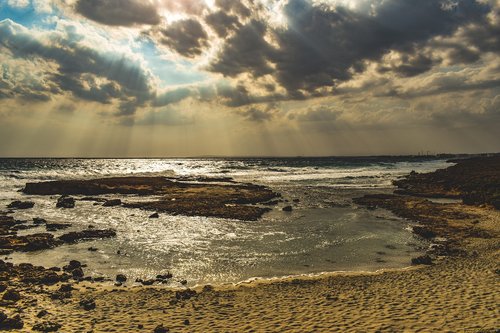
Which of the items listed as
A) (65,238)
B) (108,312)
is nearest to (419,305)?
(108,312)

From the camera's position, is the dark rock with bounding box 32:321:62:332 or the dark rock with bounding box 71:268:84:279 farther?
the dark rock with bounding box 71:268:84:279

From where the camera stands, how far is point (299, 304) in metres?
14.1

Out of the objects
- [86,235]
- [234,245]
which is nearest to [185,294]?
[234,245]

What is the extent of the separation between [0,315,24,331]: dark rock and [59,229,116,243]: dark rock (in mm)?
14579

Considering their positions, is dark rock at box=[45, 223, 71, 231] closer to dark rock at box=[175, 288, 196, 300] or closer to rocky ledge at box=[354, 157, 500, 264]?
dark rock at box=[175, 288, 196, 300]

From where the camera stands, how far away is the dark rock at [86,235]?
2586 cm

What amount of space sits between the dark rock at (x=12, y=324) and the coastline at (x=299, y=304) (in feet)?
0.72

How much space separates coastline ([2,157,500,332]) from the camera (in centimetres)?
1188

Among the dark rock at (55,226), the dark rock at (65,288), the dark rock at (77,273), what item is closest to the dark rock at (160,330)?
the dark rock at (65,288)

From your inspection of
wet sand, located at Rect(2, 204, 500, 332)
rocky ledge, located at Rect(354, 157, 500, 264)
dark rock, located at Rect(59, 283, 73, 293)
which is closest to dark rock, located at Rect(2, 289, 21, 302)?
wet sand, located at Rect(2, 204, 500, 332)

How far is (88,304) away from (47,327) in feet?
7.08

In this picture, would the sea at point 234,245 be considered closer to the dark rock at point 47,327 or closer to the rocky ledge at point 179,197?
the rocky ledge at point 179,197

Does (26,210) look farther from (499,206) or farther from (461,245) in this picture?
(499,206)

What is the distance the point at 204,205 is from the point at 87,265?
22296mm
